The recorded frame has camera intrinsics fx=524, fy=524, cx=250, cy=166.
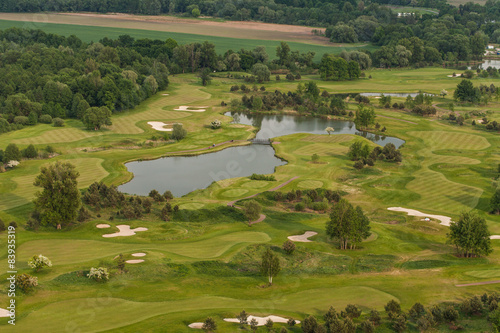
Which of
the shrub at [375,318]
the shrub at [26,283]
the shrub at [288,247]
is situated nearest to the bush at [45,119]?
the shrub at [26,283]

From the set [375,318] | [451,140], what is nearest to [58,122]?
[451,140]

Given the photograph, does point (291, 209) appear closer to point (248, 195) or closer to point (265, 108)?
point (248, 195)

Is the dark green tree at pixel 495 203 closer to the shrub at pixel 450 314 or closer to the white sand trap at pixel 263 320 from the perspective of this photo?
the shrub at pixel 450 314

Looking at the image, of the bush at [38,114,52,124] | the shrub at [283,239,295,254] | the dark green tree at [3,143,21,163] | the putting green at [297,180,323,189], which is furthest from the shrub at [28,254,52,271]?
the bush at [38,114,52,124]

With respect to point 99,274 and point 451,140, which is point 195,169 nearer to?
point 99,274

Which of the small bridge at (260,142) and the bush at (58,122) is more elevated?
the bush at (58,122)
